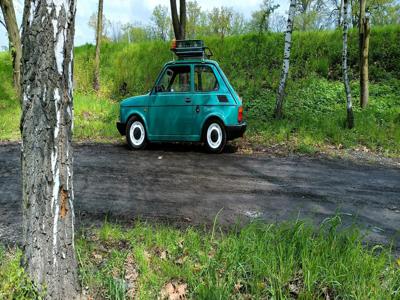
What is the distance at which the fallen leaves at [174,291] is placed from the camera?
3131 mm

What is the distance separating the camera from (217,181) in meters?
6.71

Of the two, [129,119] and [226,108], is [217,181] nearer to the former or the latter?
[226,108]

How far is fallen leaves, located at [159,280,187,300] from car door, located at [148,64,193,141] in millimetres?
6357

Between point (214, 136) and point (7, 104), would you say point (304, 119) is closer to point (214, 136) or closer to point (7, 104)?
point (214, 136)

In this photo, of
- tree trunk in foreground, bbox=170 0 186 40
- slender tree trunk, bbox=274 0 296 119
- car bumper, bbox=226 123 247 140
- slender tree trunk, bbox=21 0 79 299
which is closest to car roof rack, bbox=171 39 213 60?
car bumper, bbox=226 123 247 140

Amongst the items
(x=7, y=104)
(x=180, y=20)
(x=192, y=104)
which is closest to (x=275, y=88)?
(x=180, y=20)

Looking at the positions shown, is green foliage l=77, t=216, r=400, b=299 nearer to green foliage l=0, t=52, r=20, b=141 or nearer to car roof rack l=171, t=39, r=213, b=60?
car roof rack l=171, t=39, r=213, b=60

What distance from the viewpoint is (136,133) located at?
10164 mm

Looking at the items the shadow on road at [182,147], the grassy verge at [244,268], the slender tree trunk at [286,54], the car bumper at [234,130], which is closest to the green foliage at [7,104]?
the shadow on road at [182,147]

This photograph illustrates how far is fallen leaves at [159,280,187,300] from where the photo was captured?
3.13 metres

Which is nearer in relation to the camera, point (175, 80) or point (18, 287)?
point (18, 287)

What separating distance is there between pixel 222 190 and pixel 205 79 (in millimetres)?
3954

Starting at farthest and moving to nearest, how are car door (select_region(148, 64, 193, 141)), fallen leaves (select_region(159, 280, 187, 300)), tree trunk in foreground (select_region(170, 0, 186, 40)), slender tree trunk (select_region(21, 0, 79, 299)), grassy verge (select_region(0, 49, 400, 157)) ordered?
tree trunk in foreground (select_region(170, 0, 186, 40))
grassy verge (select_region(0, 49, 400, 157))
car door (select_region(148, 64, 193, 141))
fallen leaves (select_region(159, 280, 187, 300))
slender tree trunk (select_region(21, 0, 79, 299))

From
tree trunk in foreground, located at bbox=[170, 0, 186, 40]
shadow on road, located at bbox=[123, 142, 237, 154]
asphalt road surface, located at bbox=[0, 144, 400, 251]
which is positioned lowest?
asphalt road surface, located at bbox=[0, 144, 400, 251]
